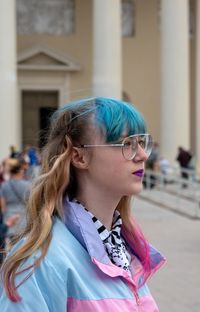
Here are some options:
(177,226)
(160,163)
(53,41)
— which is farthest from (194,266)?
(53,41)

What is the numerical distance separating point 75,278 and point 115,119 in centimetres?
47

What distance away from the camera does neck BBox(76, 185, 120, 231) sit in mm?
2010

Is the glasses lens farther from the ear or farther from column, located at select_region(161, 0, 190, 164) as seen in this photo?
column, located at select_region(161, 0, 190, 164)

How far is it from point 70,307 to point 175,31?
2155 centimetres

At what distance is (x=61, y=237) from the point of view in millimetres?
1845

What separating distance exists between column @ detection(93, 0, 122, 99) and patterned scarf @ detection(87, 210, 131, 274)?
2040cm

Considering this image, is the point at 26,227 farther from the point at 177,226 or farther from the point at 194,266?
the point at 177,226

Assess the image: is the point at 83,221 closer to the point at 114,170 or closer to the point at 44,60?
the point at 114,170

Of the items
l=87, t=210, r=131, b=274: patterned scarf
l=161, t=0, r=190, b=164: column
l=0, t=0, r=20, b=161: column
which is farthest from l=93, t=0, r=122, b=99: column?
l=87, t=210, r=131, b=274: patterned scarf

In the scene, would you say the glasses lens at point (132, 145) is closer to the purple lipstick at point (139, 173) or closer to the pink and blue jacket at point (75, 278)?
the purple lipstick at point (139, 173)

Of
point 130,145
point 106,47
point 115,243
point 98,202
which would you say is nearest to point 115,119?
point 130,145

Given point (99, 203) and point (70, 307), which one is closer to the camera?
point (70, 307)

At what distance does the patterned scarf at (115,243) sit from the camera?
2.00m

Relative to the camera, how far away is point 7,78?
21.4 m
